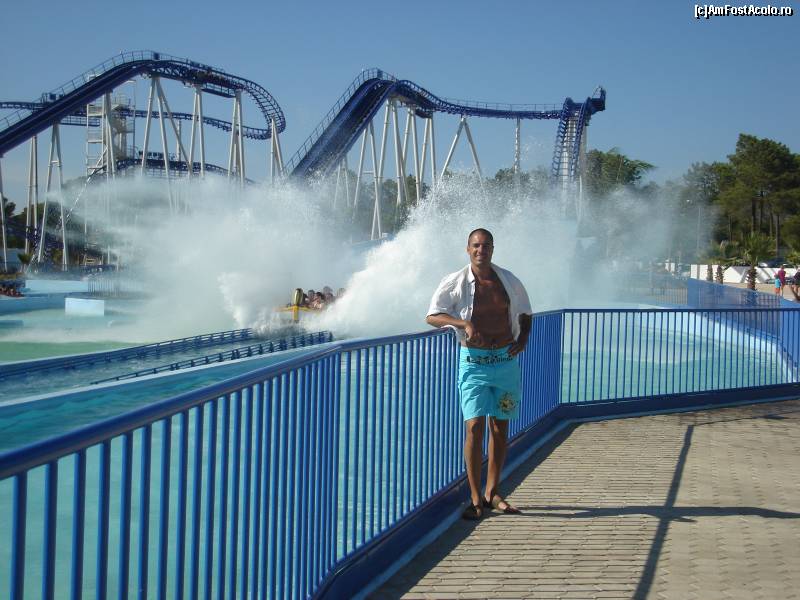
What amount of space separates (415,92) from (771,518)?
107 feet

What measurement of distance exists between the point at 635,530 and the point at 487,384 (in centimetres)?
109

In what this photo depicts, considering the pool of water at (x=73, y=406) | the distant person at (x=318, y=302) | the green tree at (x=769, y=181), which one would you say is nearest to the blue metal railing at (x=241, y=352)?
the distant person at (x=318, y=302)

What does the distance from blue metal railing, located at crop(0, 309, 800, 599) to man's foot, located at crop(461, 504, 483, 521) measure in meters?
0.20

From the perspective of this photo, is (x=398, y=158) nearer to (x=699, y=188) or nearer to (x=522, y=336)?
(x=522, y=336)

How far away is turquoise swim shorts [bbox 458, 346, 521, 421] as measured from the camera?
4523 millimetres

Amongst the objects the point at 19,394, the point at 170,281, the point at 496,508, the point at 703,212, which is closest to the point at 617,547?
the point at 496,508

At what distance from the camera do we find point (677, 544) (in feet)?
13.8

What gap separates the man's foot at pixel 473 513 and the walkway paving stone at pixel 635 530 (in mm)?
54

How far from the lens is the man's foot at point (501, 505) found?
4.73m

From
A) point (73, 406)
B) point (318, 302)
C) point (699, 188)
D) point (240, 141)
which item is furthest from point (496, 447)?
point (699, 188)

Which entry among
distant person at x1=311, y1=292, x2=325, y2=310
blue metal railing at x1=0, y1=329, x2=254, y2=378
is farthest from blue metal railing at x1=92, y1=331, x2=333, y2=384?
distant person at x1=311, y1=292, x2=325, y2=310

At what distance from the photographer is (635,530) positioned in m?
4.46

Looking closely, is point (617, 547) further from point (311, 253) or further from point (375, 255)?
point (311, 253)

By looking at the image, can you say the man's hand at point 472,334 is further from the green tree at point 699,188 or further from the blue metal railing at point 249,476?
the green tree at point 699,188
